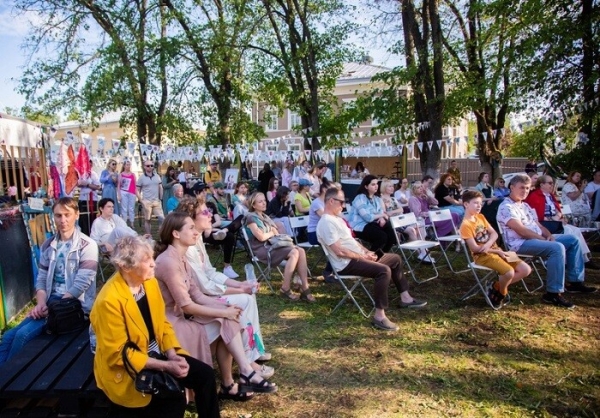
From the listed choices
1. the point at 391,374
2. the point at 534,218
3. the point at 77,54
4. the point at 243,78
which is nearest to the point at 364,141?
the point at 243,78

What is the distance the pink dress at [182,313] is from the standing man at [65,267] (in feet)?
2.13

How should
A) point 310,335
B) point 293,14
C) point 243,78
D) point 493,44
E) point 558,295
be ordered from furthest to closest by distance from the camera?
point 243,78
point 293,14
point 493,44
point 558,295
point 310,335

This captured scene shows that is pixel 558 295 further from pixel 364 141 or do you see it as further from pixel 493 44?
pixel 364 141

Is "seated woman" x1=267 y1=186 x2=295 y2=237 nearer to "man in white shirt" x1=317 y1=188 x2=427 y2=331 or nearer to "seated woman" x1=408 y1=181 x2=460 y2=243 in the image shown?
"seated woman" x1=408 y1=181 x2=460 y2=243

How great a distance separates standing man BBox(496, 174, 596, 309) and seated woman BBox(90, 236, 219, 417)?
13.1 ft

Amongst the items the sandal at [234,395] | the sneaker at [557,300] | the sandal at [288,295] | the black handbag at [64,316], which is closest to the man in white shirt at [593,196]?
the sneaker at [557,300]

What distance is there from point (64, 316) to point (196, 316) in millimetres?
908

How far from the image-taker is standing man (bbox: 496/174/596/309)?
16.2ft

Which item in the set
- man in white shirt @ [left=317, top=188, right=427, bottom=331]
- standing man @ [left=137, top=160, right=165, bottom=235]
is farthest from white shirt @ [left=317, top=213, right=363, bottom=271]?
standing man @ [left=137, top=160, right=165, bottom=235]

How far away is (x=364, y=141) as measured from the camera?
108ft

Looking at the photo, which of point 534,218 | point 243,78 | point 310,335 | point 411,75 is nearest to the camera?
point 310,335

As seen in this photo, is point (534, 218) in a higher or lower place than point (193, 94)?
lower

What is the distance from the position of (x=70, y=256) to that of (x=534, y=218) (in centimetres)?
499

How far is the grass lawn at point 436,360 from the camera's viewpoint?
120 inches
